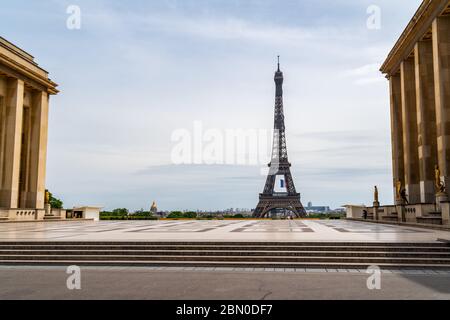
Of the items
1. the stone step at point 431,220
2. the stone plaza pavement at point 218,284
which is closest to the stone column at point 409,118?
the stone step at point 431,220

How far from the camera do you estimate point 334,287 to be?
9805 millimetres

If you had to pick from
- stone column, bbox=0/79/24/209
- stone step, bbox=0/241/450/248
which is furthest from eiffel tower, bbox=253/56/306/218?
stone step, bbox=0/241/450/248

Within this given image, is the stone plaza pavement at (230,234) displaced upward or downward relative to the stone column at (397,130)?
downward

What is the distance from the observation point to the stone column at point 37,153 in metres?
44.8

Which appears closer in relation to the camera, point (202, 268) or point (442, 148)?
point (202, 268)

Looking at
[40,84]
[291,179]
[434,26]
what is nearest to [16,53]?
[40,84]

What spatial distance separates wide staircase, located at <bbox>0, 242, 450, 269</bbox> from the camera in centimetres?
1305

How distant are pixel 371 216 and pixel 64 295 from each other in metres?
39.7

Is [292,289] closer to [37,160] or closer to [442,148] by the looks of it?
[442,148]

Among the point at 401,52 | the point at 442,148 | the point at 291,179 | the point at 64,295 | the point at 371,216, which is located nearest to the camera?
the point at 64,295

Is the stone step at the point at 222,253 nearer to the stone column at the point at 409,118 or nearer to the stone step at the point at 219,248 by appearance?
the stone step at the point at 219,248

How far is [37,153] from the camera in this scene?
4522 cm

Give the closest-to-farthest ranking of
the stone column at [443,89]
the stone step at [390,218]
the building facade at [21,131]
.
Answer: the stone column at [443,89], the stone step at [390,218], the building facade at [21,131]

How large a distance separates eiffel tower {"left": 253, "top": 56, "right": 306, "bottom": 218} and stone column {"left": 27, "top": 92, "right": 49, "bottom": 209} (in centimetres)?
5020
